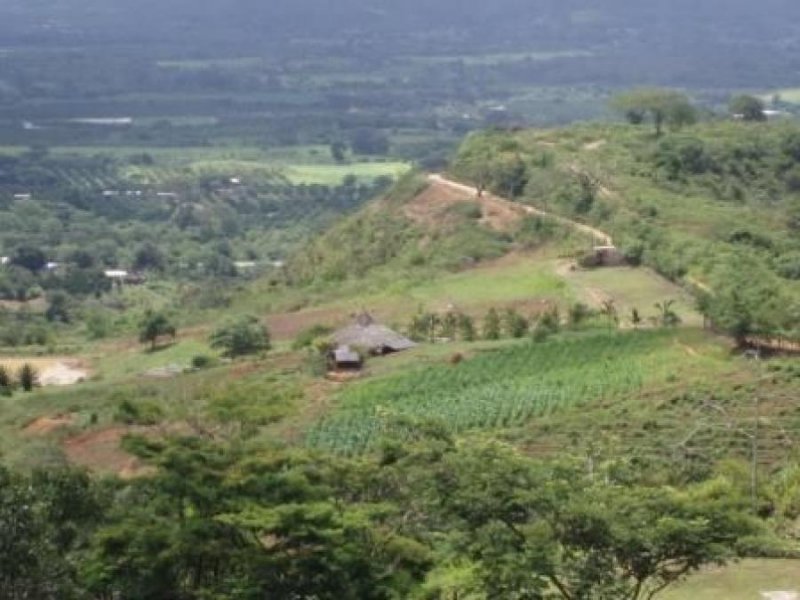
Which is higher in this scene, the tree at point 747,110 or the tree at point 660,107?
the tree at point 660,107

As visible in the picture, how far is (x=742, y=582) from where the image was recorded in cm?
2666

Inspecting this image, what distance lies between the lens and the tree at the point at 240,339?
2082 inches

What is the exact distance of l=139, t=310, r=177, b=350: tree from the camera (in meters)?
58.2

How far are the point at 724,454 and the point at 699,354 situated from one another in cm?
878

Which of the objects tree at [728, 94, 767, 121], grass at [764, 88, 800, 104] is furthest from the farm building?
grass at [764, 88, 800, 104]

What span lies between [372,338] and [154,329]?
11.2m

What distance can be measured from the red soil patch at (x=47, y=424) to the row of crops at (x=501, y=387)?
6419 mm

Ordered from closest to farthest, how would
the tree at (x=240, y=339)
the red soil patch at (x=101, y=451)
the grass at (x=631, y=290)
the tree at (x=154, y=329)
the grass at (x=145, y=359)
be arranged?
the red soil patch at (x=101, y=451) → the grass at (x=631, y=290) → the tree at (x=240, y=339) → the grass at (x=145, y=359) → the tree at (x=154, y=329)

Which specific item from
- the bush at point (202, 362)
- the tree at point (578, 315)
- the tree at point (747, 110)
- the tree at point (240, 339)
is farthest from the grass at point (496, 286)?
the tree at point (747, 110)

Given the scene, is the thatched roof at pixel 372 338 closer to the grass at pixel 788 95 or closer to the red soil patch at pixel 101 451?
the red soil patch at pixel 101 451

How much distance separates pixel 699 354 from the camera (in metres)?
43.7

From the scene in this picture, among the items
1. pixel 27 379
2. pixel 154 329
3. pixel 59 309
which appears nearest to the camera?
pixel 27 379

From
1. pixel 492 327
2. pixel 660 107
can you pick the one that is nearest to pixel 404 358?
pixel 492 327

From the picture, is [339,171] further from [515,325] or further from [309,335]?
[515,325]
